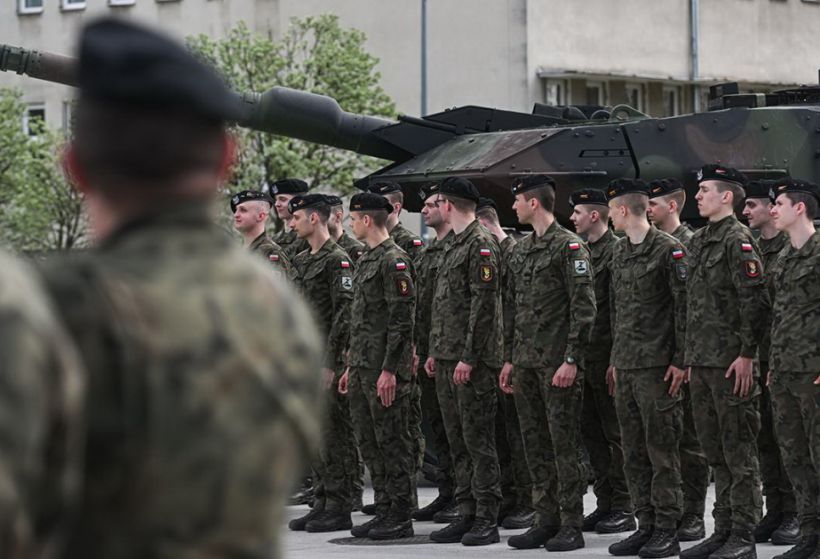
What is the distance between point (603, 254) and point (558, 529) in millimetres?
1852

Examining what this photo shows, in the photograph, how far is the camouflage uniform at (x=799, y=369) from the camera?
916 cm

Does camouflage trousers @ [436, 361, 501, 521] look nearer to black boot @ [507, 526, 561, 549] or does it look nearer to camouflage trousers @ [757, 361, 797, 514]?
black boot @ [507, 526, 561, 549]

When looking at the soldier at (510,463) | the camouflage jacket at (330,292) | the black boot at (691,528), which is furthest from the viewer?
the camouflage jacket at (330,292)

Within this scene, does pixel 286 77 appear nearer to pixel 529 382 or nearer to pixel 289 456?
pixel 529 382

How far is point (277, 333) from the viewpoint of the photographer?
2443 millimetres

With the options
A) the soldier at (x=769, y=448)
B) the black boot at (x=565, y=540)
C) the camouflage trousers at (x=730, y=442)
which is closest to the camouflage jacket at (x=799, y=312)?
the camouflage trousers at (x=730, y=442)

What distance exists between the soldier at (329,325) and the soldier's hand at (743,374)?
3.25m

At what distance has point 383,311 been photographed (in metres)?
11.3

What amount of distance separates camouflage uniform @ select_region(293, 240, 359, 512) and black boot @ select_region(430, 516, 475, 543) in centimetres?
96

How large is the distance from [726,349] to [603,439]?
1.80 metres

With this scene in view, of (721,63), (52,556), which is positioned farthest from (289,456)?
(721,63)

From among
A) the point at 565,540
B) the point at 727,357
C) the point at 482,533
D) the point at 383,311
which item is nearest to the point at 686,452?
the point at 565,540

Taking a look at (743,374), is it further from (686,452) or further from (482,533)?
(482,533)

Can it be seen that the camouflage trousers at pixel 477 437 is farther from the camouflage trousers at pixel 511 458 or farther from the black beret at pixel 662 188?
the black beret at pixel 662 188
